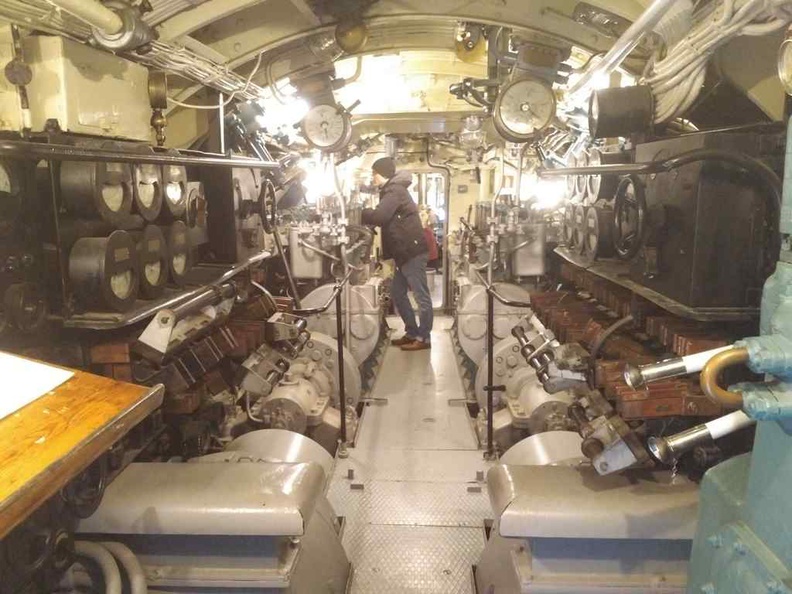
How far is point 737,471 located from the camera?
1.50 metres

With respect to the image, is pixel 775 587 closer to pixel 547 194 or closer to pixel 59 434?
pixel 59 434

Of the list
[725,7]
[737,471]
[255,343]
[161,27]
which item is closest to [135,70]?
[161,27]

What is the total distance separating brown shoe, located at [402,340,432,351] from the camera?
6160 millimetres

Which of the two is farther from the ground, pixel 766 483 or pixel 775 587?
pixel 766 483

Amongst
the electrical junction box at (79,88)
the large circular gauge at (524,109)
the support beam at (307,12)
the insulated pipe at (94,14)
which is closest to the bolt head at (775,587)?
the insulated pipe at (94,14)

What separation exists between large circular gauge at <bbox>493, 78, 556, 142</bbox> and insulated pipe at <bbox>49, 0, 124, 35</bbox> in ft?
8.96

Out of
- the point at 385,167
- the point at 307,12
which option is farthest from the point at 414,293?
the point at 307,12

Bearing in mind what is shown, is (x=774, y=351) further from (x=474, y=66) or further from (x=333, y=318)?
(x=474, y=66)

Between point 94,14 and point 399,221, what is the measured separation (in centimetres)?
377

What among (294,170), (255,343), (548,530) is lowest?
(548,530)

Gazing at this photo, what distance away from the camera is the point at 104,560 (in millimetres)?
1864

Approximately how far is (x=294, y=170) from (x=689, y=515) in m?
4.40

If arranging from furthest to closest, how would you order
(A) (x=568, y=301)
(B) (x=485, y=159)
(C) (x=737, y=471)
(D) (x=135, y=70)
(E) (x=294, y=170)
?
1. (B) (x=485, y=159)
2. (E) (x=294, y=170)
3. (A) (x=568, y=301)
4. (D) (x=135, y=70)
5. (C) (x=737, y=471)

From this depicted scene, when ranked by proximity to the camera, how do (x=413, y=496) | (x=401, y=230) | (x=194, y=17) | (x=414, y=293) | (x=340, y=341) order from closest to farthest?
(x=194, y=17)
(x=413, y=496)
(x=340, y=341)
(x=401, y=230)
(x=414, y=293)
